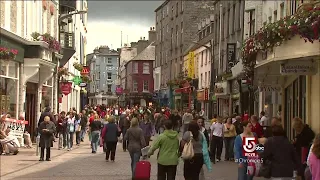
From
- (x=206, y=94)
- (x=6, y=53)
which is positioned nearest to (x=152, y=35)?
(x=206, y=94)

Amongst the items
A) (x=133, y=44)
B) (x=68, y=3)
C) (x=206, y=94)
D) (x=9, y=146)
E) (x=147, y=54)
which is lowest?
(x=9, y=146)

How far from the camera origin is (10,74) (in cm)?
2594

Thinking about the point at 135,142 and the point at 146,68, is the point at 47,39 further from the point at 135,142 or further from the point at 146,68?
the point at 146,68

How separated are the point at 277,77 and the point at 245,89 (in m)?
14.7

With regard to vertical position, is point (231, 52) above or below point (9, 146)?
above

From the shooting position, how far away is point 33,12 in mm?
29422

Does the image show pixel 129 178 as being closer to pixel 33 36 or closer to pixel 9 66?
pixel 9 66

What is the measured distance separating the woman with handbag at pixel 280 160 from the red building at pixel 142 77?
9109 cm

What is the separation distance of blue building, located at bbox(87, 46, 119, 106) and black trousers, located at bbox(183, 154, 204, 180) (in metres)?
117

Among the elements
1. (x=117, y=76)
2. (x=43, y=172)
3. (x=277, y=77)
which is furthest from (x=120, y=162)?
(x=117, y=76)

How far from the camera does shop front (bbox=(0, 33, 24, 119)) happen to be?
77.5 ft

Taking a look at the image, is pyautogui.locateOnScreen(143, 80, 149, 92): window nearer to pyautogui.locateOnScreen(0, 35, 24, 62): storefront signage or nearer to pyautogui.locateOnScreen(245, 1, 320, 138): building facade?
pyautogui.locateOnScreen(245, 1, 320, 138): building facade

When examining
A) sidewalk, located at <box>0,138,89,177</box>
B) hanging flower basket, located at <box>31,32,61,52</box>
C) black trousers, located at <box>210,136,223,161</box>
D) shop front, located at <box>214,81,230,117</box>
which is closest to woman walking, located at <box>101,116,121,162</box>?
sidewalk, located at <box>0,138,89,177</box>

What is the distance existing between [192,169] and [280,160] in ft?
10.8
